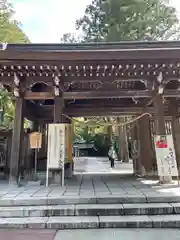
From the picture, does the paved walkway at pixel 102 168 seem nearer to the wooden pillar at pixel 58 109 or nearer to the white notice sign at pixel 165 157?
the white notice sign at pixel 165 157

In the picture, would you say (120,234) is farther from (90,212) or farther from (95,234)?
(90,212)

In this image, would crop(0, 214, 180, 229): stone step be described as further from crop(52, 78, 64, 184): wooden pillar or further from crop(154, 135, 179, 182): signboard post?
crop(52, 78, 64, 184): wooden pillar

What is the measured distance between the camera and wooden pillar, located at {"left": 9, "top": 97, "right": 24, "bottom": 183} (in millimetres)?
6348

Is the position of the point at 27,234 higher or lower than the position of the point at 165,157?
lower

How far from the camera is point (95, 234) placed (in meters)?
3.62

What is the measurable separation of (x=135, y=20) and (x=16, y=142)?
1486 centimetres

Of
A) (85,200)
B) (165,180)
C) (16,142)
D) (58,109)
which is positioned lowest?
(85,200)

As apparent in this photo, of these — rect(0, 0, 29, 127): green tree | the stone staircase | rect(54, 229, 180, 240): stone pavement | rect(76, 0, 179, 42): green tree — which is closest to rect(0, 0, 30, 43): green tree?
rect(0, 0, 29, 127): green tree

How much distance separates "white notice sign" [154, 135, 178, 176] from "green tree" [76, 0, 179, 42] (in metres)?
12.5

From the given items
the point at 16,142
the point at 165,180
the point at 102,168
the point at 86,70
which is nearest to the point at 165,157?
the point at 165,180

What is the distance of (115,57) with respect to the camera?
5715 mm

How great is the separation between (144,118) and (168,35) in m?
12.5

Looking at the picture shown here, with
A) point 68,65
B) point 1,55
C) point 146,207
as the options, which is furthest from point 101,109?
point 146,207

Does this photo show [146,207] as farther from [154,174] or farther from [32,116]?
[32,116]
